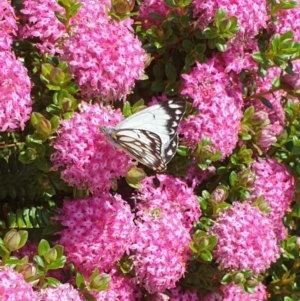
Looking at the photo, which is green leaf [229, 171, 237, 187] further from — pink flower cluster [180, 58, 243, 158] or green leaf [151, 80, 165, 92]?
green leaf [151, 80, 165, 92]

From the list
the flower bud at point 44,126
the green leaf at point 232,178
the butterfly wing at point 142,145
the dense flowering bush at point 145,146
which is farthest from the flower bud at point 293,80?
the flower bud at point 44,126

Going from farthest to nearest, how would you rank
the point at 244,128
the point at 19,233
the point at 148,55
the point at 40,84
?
1. the point at 244,128
2. the point at 148,55
3. the point at 40,84
4. the point at 19,233

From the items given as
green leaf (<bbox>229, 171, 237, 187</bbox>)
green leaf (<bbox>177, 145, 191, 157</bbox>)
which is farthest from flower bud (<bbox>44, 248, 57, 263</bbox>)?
green leaf (<bbox>229, 171, 237, 187</bbox>)

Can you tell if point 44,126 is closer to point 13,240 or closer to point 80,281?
point 13,240

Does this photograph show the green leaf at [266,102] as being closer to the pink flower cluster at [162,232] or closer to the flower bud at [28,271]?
the pink flower cluster at [162,232]

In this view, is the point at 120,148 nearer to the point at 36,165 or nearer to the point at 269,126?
the point at 36,165

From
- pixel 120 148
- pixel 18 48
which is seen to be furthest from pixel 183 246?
pixel 18 48

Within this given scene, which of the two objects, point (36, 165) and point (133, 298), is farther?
point (133, 298)
